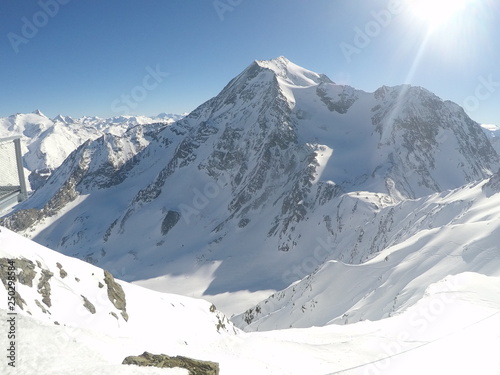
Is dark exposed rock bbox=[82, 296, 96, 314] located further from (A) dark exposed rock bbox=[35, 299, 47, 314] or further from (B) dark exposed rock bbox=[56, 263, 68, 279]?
(A) dark exposed rock bbox=[35, 299, 47, 314]

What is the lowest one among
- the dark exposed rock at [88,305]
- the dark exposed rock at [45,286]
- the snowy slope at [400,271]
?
the snowy slope at [400,271]

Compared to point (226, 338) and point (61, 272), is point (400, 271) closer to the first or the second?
point (226, 338)

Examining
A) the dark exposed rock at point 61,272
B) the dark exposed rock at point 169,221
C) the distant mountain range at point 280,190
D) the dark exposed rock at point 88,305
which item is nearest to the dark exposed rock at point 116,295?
the dark exposed rock at point 88,305

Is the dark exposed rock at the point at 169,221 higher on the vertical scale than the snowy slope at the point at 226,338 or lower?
higher

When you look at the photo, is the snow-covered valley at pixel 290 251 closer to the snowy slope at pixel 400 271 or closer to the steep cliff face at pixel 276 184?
the snowy slope at pixel 400 271

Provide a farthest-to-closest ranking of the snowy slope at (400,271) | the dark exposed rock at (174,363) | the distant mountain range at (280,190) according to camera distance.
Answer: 1. the distant mountain range at (280,190)
2. the snowy slope at (400,271)
3. the dark exposed rock at (174,363)

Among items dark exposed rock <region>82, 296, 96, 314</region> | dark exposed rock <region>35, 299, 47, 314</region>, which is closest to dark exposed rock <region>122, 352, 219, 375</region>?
dark exposed rock <region>35, 299, 47, 314</region>

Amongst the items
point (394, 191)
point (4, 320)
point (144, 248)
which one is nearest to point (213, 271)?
point (144, 248)

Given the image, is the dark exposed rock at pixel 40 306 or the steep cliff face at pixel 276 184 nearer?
the dark exposed rock at pixel 40 306

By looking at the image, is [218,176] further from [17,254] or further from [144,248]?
[17,254]

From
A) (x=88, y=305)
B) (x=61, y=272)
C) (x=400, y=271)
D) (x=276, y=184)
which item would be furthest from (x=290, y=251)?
(x=88, y=305)
